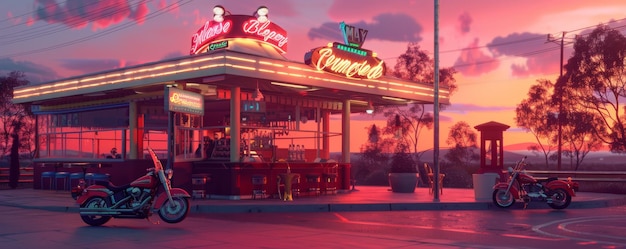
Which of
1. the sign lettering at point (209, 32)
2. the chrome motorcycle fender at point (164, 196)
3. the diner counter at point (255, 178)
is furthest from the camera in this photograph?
the sign lettering at point (209, 32)

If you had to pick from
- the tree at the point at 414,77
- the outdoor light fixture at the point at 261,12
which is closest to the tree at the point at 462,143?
the tree at the point at 414,77

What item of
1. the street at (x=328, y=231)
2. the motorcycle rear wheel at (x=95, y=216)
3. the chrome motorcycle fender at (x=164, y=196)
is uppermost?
the chrome motorcycle fender at (x=164, y=196)

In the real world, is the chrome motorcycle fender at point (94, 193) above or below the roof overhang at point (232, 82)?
below

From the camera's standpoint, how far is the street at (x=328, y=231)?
11.0 meters

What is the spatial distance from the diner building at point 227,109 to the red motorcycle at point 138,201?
245 inches

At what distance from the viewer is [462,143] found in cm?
5009

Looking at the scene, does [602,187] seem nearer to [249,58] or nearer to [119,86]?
[249,58]

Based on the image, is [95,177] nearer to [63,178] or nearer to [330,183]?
[63,178]

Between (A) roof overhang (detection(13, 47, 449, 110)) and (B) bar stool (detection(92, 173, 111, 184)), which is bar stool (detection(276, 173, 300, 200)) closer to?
(A) roof overhang (detection(13, 47, 449, 110))

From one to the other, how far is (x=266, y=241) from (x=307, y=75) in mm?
11319

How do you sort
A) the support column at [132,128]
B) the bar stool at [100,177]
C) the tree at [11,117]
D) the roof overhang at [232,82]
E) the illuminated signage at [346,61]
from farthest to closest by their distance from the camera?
the tree at [11,117], the support column at [132,128], the bar stool at [100,177], the illuminated signage at [346,61], the roof overhang at [232,82]

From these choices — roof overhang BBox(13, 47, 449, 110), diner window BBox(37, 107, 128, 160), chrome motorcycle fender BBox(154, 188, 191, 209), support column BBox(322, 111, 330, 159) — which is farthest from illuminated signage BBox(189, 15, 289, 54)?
chrome motorcycle fender BBox(154, 188, 191, 209)

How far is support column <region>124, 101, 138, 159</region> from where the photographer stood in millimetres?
24750

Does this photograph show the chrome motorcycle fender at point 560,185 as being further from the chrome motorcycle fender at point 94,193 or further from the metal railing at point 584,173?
the chrome motorcycle fender at point 94,193
